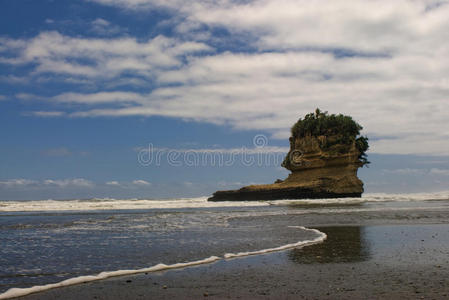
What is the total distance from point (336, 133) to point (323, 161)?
4328mm

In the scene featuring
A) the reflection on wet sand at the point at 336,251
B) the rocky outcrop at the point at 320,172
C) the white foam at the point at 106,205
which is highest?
the rocky outcrop at the point at 320,172

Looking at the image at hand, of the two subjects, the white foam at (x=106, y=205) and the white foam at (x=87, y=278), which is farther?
the white foam at (x=106, y=205)

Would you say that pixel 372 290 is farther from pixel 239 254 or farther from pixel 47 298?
pixel 47 298

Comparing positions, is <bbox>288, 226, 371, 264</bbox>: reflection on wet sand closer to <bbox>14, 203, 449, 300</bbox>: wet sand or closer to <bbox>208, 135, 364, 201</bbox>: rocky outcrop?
<bbox>14, 203, 449, 300</bbox>: wet sand

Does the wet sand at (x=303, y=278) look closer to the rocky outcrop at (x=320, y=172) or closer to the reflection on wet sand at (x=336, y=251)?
the reflection on wet sand at (x=336, y=251)

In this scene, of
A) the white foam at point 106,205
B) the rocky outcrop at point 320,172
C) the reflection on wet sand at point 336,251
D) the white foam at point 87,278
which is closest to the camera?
the white foam at point 87,278

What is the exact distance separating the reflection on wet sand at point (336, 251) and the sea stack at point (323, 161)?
4047cm

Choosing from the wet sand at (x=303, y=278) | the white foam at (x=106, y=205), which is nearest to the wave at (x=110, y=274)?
the wet sand at (x=303, y=278)

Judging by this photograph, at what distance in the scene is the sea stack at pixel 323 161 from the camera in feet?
168

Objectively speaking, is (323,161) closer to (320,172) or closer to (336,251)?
(320,172)

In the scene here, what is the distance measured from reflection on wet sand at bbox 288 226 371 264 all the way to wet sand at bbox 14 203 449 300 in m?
0.02

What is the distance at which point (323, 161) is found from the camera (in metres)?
53.0

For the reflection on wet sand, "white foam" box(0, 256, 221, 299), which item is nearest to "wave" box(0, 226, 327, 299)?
"white foam" box(0, 256, 221, 299)

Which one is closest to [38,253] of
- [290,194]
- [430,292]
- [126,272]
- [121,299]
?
[126,272]
